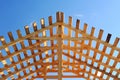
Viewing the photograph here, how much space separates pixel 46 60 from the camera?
316 inches

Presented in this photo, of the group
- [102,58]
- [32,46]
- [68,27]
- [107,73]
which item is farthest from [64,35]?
[107,73]

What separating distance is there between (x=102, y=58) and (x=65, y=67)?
6.13 feet

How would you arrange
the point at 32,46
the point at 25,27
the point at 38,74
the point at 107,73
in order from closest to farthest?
the point at 25,27 → the point at 32,46 → the point at 107,73 → the point at 38,74

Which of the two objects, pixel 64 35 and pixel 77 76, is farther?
pixel 77 76

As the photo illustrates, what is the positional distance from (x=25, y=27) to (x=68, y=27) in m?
1.15

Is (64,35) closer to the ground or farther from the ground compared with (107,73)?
farther from the ground

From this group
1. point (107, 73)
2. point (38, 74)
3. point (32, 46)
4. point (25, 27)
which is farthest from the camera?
point (38, 74)

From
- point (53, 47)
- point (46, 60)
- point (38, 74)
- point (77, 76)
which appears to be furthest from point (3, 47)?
point (77, 76)

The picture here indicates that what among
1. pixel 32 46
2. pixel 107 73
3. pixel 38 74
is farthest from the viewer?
pixel 38 74

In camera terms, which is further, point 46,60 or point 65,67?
point 65,67

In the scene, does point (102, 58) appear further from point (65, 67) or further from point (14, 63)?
point (14, 63)

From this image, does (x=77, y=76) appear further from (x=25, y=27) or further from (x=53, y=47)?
(x=25, y=27)

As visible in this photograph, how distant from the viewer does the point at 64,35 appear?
6539 mm

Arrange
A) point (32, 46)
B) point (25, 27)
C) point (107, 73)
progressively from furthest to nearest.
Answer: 1. point (107, 73)
2. point (32, 46)
3. point (25, 27)
